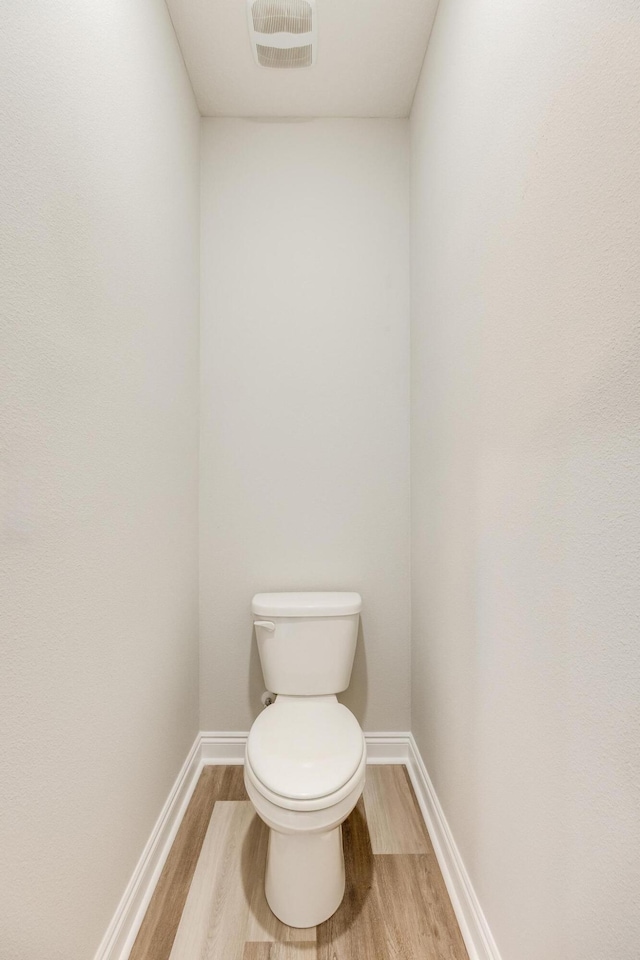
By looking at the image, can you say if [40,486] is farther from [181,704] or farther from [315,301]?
[315,301]

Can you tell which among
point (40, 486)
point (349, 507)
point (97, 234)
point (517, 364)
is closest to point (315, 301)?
point (349, 507)

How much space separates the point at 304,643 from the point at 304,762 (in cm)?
51

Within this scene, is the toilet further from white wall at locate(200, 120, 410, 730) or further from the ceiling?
the ceiling

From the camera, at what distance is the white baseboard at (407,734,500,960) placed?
121cm

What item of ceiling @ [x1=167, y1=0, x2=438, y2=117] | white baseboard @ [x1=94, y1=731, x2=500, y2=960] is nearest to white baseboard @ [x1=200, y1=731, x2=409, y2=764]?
white baseboard @ [x1=94, y1=731, x2=500, y2=960]

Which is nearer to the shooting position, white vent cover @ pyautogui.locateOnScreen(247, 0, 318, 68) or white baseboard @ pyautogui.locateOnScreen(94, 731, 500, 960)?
white baseboard @ pyautogui.locateOnScreen(94, 731, 500, 960)

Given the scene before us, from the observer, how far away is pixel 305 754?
1.46 metres

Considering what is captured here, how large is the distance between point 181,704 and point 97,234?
1496mm

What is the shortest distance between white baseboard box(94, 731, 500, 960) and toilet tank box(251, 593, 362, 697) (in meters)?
A: 0.43

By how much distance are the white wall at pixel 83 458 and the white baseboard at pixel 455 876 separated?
85 centimetres

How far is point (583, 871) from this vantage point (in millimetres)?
777

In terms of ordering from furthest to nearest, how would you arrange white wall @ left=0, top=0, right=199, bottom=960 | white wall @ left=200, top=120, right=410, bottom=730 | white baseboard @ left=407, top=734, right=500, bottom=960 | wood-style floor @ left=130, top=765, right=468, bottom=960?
white wall @ left=200, top=120, right=410, bottom=730
wood-style floor @ left=130, top=765, right=468, bottom=960
white baseboard @ left=407, top=734, right=500, bottom=960
white wall @ left=0, top=0, right=199, bottom=960

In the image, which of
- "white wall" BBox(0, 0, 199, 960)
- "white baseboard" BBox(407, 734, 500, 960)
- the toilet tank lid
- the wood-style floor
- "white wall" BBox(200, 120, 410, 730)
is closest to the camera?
"white wall" BBox(0, 0, 199, 960)

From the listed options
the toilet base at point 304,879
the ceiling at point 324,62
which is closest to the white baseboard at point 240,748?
the toilet base at point 304,879
